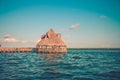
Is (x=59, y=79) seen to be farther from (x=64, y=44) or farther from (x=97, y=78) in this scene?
(x=64, y=44)

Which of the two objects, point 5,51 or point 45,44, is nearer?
point 45,44

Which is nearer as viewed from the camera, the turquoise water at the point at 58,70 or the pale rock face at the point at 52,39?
the turquoise water at the point at 58,70

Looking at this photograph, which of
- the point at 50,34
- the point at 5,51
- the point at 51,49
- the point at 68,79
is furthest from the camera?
the point at 5,51

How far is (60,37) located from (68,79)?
197 ft

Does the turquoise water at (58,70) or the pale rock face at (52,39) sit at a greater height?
the pale rock face at (52,39)

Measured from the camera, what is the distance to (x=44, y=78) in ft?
56.9

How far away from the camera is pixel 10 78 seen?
17266 mm

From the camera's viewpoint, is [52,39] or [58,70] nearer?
[58,70]

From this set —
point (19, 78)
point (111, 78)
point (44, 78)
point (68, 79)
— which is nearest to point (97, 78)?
point (111, 78)

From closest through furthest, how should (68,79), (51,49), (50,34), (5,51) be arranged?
(68,79) < (51,49) < (50,34) < (5,51)

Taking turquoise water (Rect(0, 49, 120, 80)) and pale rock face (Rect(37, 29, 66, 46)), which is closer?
turquoise water (Rect(0, 49, 120, 80))

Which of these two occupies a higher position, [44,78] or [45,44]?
[45,44]

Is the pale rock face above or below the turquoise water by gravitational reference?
above

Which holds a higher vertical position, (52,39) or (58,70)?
(52,39)
